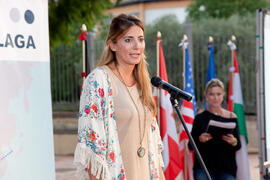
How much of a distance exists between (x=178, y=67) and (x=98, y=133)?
7417mm

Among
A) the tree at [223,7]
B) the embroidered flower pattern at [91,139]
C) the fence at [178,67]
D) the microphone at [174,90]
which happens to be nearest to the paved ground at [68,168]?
the fence at [178,67]

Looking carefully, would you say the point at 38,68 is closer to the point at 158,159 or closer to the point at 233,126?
the point at 158,159

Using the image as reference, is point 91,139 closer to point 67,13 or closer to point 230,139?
point 230,139

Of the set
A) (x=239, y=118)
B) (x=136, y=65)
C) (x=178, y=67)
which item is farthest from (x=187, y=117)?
(x=178, y=67)

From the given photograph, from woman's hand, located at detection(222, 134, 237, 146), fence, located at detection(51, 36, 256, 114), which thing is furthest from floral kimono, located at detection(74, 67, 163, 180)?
fence, located at detection(51, 36, 256, 114)

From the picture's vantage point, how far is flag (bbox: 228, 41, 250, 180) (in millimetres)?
4523

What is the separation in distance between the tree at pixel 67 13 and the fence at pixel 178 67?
1602 millimetres

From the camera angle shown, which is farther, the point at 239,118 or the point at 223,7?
the point at 223,7

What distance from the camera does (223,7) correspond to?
21125 mm

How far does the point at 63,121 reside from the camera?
9328mm

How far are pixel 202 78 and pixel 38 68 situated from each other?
7.13 meters

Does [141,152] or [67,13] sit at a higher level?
[67,13]

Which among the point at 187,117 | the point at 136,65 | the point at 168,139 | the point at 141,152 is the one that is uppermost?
the point at 136,65

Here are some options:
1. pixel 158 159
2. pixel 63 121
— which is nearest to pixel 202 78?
pixel 63 121
